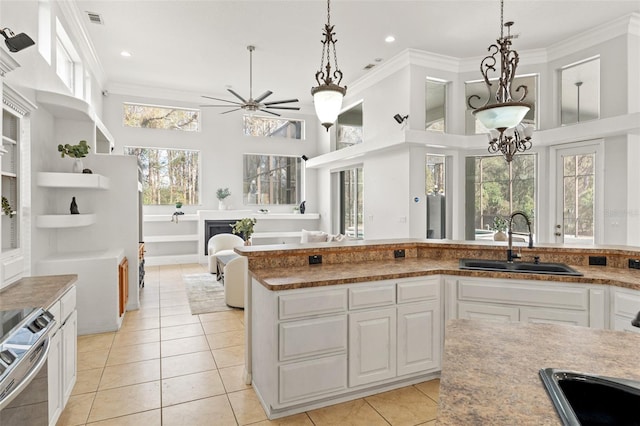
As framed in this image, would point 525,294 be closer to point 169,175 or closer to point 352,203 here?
point 352,203

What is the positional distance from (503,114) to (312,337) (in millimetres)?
1893

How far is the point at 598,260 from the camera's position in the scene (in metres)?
2.91

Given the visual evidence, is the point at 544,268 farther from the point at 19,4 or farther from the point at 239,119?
the point at 239,119

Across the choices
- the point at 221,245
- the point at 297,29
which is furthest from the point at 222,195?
the point at 297,29

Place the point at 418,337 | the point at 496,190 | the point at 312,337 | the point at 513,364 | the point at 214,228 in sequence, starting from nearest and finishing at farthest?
the point at 513,364, the point at 312,337, the point at 418,337, the point at 496,190, the point at 214,228

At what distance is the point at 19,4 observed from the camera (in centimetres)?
319

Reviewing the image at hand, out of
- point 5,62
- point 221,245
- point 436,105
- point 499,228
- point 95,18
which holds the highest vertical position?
point 95,18

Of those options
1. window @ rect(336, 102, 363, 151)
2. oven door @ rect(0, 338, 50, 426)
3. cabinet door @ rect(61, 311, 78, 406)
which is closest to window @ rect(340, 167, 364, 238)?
window @ rect(336, 102, 363, 151)

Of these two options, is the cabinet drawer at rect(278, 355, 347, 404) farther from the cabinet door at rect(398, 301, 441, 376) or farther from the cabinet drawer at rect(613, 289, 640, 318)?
the cabinet drawer at rect(613, 289, 640, 318)

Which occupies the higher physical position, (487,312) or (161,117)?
(161,117)

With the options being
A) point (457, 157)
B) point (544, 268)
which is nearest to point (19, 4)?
point (544, 268)

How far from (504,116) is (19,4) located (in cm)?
418

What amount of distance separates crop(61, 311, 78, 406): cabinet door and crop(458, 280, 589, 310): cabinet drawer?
2706 mm

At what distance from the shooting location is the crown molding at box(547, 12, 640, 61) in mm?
4930
